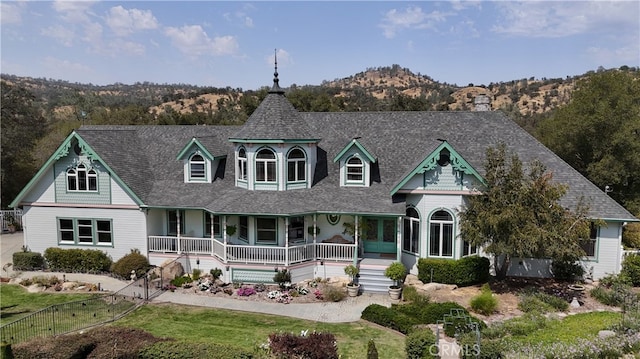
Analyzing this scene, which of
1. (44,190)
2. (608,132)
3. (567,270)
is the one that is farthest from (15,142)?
(608,132)

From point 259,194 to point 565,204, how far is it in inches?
616

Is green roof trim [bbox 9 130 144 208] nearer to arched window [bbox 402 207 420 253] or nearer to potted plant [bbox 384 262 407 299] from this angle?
potted plant [bbox 384 262 407 299]

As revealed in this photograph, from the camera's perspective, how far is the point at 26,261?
81.8 ft

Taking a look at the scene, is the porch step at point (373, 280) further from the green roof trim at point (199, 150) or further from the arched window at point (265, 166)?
the green roof trim at point (199, 150)

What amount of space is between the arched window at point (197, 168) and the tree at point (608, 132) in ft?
81.7

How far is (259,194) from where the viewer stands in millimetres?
24484

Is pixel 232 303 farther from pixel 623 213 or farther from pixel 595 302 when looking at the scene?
pixel 623 213

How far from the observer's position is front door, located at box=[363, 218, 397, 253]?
81.8 feet

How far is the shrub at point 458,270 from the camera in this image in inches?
866

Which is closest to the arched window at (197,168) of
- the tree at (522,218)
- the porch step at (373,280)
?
the porch step at (373,280)

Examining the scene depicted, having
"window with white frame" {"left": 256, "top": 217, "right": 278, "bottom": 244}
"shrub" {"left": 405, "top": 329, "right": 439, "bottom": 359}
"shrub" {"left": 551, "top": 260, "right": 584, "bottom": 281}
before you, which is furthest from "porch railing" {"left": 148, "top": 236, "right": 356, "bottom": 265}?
"shrub" {"left": 551, "top": 260, "right": 584, "bottom": 281}

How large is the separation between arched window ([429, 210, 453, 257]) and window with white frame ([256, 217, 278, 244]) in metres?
8.06

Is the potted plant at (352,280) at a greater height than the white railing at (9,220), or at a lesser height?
lesser

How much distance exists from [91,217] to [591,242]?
2621 cm
